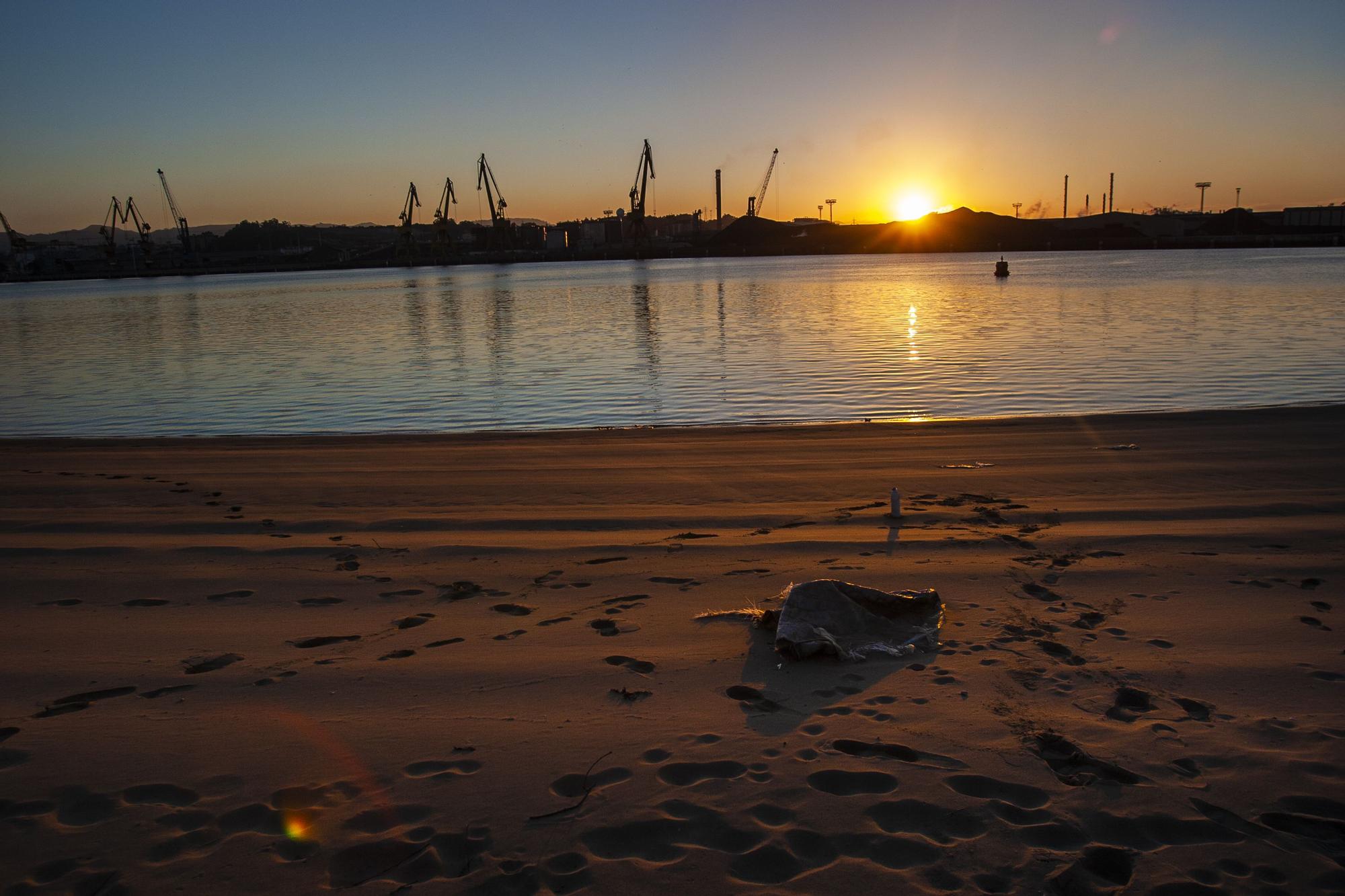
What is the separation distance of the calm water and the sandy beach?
5.53m

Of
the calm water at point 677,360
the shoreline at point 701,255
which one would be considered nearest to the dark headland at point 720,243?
the shoreline at point 701,255

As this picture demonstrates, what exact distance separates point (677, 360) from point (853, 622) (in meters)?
13.4

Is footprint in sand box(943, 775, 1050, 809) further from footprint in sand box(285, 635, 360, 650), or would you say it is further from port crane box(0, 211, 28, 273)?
port crane box(0, 211, 28, 273)

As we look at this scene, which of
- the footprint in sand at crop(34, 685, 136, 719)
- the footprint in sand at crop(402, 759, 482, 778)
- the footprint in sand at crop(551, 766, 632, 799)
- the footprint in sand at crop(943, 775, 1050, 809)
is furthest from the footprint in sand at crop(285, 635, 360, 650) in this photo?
the footprint in sand at crop(943, 775, 1050, 809)

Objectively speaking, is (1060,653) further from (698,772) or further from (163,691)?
Answer: (163,691)

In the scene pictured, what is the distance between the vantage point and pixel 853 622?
3.46 meters

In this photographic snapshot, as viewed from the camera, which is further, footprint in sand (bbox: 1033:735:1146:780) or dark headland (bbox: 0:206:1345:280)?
dark headland (bbox: 0:206:1345:280)

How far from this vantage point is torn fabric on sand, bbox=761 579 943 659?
10.9ft

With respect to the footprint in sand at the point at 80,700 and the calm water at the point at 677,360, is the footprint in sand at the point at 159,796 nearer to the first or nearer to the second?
the footprint in sand at the point at 80,700

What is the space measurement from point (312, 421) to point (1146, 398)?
434 inches

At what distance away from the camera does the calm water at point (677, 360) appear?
11461 mm

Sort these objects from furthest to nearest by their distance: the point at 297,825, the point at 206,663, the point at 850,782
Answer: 1. the point at 206,663
2. the point at 850,782
3. the point at 297,825

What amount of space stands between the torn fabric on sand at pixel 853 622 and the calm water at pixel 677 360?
22.8ft

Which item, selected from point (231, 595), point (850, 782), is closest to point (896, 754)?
point (850, 782)
